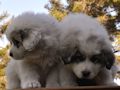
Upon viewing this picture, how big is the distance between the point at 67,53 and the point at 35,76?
0.55 feet

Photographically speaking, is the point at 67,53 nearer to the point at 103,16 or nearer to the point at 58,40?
the point at 58,40

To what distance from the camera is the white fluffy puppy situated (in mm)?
1500

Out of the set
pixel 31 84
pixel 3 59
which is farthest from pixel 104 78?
pixel 3 59

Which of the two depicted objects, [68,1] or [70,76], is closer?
[70,76]


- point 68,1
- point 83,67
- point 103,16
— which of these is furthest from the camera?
point 68,1

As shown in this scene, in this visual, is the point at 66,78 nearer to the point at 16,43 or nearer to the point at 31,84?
the point at 31,84

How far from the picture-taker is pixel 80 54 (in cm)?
145

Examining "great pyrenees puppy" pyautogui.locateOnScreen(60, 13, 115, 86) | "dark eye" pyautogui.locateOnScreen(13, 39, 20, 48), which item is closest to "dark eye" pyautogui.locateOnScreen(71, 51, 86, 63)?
"great pyrenees puppy" pyautogui.locateOnScreen(60, 13, 115, 86)

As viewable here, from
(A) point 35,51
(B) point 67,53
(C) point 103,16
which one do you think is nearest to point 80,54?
(B) point 67,53

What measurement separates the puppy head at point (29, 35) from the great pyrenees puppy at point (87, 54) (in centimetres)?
6

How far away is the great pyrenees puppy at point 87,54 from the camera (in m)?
1.44

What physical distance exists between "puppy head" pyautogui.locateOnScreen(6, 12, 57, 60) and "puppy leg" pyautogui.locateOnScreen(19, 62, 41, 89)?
57 millimetres

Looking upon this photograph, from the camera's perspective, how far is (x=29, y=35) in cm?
151

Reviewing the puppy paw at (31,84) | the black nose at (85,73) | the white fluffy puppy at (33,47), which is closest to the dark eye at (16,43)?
the white fluffy puppy at (33,47)
